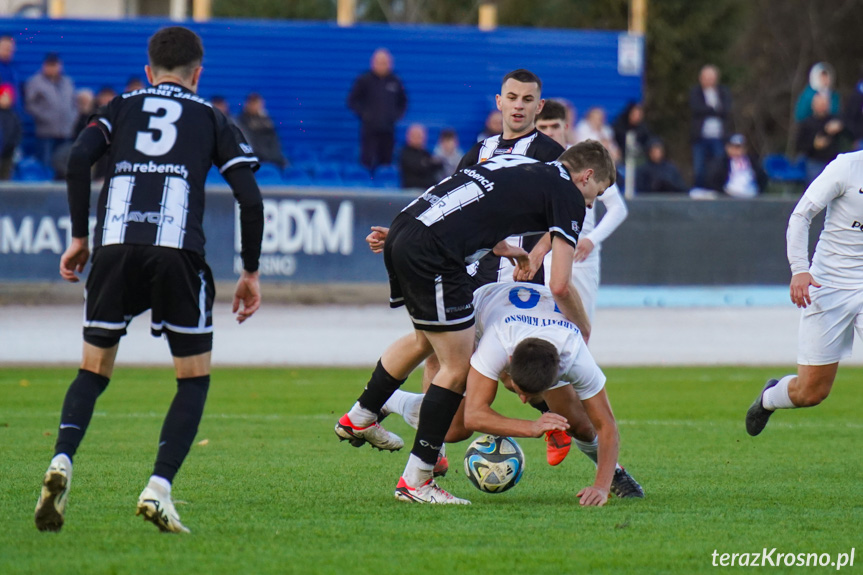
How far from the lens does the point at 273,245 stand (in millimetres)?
18375

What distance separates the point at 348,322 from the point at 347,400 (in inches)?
246

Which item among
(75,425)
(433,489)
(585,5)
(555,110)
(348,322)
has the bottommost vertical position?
(348,322)

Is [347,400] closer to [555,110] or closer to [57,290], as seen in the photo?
[555,110]

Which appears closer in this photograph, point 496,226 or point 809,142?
point 496,226

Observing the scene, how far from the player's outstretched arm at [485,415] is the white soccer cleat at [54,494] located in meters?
1.98

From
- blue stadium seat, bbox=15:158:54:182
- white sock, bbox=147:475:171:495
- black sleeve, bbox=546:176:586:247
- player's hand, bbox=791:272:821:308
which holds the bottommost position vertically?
white sock, bbox=147:475:171:495

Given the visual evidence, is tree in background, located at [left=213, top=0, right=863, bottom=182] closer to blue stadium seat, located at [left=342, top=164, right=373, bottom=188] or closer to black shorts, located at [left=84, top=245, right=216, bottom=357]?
blue stadium seat, located at [left=342, top=164, right=373, bottom=188]

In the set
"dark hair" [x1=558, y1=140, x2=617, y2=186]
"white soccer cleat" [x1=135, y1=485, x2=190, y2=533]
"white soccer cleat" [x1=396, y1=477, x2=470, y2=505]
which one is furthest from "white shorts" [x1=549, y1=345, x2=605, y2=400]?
"white soccer cleat" [x1=135, y1=485, x2=190, y2=533]

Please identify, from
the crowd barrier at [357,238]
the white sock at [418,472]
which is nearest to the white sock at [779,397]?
the white sock at [418,472]

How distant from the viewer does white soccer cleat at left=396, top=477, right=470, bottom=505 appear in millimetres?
6297

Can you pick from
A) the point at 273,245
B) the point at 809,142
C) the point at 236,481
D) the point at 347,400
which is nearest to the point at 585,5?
the point at 809,142

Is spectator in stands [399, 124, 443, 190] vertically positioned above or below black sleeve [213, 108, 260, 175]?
below

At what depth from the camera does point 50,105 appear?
1970cm

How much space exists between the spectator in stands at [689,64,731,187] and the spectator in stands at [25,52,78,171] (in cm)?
1062
